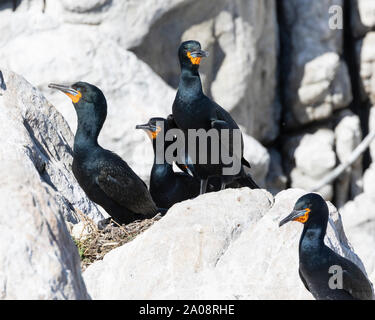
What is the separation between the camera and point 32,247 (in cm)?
398

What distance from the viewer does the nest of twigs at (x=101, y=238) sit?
621 centimetres

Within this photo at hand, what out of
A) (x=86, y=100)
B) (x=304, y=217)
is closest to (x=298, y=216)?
(x=304, y=217)

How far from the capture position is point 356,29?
1683 centimetres

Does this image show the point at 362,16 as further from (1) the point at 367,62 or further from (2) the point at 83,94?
(2) the point at 83,94

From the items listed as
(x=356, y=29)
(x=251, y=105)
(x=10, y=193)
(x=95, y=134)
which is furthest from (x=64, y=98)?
(x=10, y=193)

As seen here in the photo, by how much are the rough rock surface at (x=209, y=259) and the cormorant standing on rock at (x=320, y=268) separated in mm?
192

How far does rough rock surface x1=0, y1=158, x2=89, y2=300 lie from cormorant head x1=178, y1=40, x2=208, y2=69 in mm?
2858

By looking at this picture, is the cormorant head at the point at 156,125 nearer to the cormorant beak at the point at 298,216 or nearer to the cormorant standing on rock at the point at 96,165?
the cormorant standing on rock at the point at 96,165

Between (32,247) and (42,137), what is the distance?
3.50m

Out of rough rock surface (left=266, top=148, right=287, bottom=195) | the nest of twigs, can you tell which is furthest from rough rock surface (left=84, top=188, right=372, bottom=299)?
rough rock surface (left=266, top=148, right=287, bottom=195)

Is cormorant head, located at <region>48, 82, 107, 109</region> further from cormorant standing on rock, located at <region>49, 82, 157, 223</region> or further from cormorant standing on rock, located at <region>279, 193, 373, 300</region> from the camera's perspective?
cormorant standing on rock, located at <region>279, 193, 373, 300</region>

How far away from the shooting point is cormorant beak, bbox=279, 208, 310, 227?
5211 millimetres
